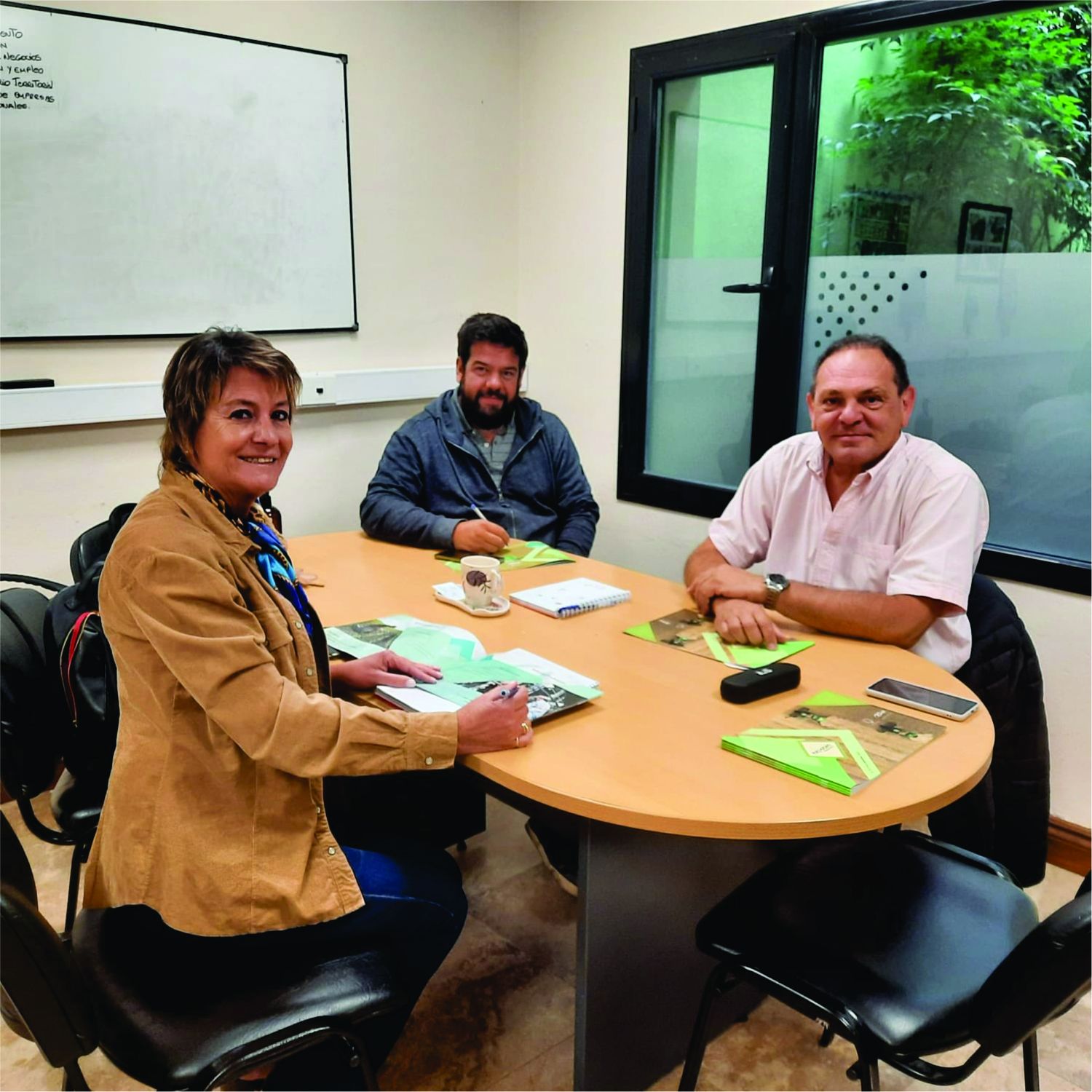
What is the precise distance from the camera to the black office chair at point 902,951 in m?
1.09

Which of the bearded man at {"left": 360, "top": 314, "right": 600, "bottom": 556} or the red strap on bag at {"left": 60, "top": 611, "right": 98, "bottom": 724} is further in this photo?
the bearded man at {"left": 360, "top": 314, "right": 600, "bottom": 556}

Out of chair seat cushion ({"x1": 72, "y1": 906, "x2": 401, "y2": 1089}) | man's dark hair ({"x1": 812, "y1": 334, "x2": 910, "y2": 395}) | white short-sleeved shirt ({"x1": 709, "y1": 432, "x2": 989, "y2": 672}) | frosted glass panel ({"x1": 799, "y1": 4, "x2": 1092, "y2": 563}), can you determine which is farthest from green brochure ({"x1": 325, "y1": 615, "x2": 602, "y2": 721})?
frosted glass panel ({"x1": 799, "y1": 4, "x2": 1092, "y2": 563})

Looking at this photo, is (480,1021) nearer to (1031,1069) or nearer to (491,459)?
(1031,1069)

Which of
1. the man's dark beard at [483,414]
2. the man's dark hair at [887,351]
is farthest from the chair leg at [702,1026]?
the man's dark beard at [483,414]

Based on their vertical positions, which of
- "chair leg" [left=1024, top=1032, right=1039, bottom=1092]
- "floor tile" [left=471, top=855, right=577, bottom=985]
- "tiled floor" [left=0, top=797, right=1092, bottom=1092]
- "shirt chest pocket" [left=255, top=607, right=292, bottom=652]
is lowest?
"floor tile" [left=471, top=855, right=577, bottom=985]

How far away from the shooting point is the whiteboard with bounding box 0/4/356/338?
8.29 feet

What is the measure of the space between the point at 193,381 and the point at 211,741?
0.50 m

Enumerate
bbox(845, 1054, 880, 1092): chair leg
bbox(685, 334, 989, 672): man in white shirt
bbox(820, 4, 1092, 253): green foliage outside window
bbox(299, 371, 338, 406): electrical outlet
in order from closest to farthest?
bbox(845, 1054, 880, 1092): chair leg → bbox(685, 334, 989, 672): man in white shirt → bbox(820, 4, 1092, 253): green foliage outside window → bbox(299, 371, 338, 406): electrical outlet

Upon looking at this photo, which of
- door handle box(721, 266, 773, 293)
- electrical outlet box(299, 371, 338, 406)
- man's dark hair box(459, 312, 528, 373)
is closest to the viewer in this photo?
man's dark hair box(459, 312, 528, 373)

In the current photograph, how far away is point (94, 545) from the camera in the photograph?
2193mm

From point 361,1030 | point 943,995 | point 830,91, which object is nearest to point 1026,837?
point 943,995

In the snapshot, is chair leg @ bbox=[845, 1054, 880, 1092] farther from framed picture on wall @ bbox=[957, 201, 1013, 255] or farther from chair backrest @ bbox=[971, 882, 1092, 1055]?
framed picture on wall @ bbox=[957, 201, 1013, 255]

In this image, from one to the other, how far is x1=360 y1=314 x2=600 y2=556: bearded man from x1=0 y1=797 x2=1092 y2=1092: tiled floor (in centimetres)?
113

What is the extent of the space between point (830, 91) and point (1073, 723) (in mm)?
1888
